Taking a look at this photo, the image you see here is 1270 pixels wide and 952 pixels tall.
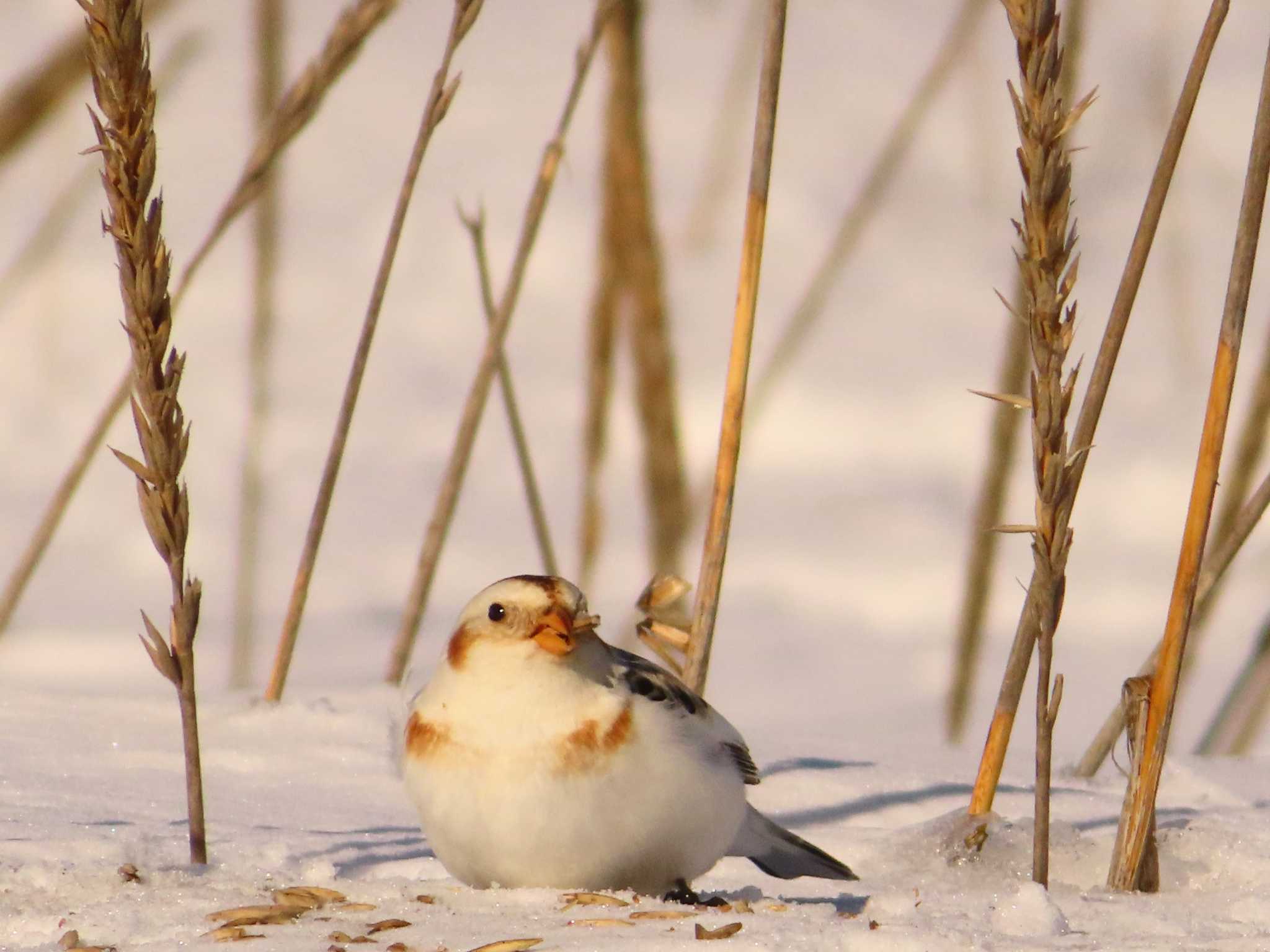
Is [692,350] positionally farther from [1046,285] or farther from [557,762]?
[1046,285]

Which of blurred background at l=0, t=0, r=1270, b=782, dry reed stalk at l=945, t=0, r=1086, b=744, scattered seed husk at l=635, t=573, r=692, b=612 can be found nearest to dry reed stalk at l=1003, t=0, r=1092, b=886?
scattered seed husk at l=635, t=573, r=692, b=612

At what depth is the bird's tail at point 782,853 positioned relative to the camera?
2.06 m

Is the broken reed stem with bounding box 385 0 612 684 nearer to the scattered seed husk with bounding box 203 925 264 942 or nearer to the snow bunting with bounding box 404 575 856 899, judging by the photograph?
the snow bunting with bounding box 404 575 856 899

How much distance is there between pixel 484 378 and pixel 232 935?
152 cm

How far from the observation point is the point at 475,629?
1900 millimetres

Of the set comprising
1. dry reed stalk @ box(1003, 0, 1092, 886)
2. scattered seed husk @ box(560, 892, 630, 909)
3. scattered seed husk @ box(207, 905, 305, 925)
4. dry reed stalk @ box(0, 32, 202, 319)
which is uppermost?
dry reed stalk @ box(0, 32, 202, 319)

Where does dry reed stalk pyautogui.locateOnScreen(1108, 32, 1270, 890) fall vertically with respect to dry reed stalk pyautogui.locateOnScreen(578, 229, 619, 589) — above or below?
below

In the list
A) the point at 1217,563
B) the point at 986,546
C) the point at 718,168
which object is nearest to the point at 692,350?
the point at 718,168

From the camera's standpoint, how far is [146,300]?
1.59 metres

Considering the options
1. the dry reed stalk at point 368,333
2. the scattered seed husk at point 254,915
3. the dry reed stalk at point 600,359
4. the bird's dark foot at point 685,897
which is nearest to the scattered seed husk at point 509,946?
the scattered seed husk at point 254,915

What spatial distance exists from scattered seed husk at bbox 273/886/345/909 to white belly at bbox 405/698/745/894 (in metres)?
0.14

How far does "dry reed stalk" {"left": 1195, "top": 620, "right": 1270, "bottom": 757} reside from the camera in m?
3.18

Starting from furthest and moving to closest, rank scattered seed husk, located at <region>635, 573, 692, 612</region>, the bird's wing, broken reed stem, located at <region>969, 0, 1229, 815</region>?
scattered seed husk, located at <region>635, 573, 692, 612</region>, the bird's wing, broken reed stem, located at <region>969, 0, 1229, 815</region>

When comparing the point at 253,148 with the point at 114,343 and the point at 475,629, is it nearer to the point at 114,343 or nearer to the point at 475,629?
the point at 475,629
